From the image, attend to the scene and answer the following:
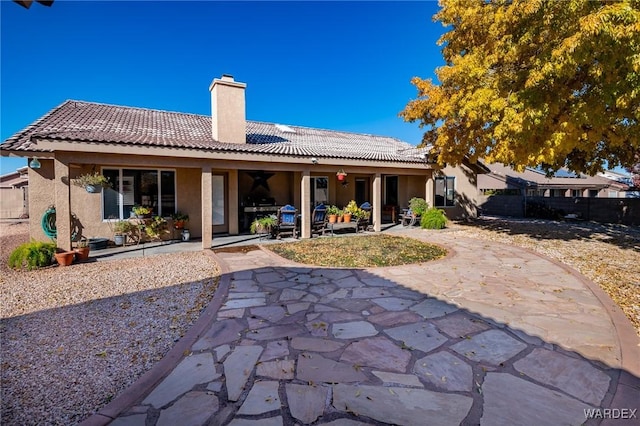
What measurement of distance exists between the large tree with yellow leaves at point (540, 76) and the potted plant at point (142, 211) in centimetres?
1057

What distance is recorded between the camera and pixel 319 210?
12.0 metres

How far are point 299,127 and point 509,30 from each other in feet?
42.0

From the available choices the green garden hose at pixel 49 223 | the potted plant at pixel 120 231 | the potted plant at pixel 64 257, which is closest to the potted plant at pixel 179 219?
the potted plant at pixel 120 231

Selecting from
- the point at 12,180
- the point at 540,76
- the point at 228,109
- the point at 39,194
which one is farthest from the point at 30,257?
the point at 12,180

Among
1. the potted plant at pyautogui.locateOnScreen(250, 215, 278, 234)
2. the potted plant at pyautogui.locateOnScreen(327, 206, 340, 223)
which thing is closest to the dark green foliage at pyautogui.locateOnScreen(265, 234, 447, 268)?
the potted plant at pyautogui.locateOnScreen(250, 215, 278, 234)

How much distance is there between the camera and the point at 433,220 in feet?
45.9

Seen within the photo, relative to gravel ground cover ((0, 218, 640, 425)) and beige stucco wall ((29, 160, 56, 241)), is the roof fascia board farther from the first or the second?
gravel ground cover ((0, 218, 640, 425))

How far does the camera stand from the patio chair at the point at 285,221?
37.1ft

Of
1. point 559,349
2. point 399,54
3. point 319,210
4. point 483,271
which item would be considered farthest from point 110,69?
point 559,349

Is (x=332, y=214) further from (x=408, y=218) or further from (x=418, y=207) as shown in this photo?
(x=418, y=207)

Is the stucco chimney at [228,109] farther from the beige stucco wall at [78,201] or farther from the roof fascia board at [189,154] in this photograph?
the roof fascia board at [189,154]

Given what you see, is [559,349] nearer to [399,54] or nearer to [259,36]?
[259,36]

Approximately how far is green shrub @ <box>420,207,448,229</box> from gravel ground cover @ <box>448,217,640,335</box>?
1.69 feet

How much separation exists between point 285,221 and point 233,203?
260 cm
